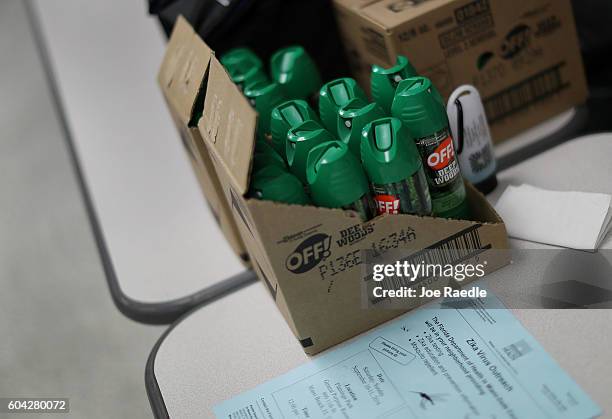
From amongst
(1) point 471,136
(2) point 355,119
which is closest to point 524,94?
(1) point 471,136

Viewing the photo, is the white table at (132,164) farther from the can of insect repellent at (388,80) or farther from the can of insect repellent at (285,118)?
the can of insect repellent at (388,80)

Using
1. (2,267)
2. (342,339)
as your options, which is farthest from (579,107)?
(2,267)

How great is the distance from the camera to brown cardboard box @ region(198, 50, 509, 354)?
3.07 feet

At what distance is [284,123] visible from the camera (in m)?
1.13

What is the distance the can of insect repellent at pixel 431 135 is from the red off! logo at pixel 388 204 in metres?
0.09

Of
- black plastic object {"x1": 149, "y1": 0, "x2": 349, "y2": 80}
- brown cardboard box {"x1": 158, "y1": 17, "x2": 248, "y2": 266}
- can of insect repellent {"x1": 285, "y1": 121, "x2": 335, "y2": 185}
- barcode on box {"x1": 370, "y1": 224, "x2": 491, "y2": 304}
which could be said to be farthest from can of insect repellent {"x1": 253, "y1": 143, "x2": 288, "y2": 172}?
black plastic object {"x1": 149, "y1": 0, "x2": 349, "y2": 80}

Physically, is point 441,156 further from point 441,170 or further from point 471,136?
point 471,136

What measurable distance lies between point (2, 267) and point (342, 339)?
1.02m

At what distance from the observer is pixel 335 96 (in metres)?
1.15

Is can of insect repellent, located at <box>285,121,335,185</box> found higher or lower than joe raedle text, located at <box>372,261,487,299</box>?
higher

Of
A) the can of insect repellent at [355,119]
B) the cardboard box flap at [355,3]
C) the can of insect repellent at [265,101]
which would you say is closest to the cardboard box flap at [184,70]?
the can of insect repellent at [265,101]

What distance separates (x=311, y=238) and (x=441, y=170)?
0.77 feet

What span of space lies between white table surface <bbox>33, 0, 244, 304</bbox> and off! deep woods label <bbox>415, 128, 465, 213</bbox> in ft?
1.33

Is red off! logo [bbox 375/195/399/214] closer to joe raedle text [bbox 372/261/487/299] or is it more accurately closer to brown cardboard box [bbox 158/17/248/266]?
joe raedle text [bbox 372/261/487/299]
